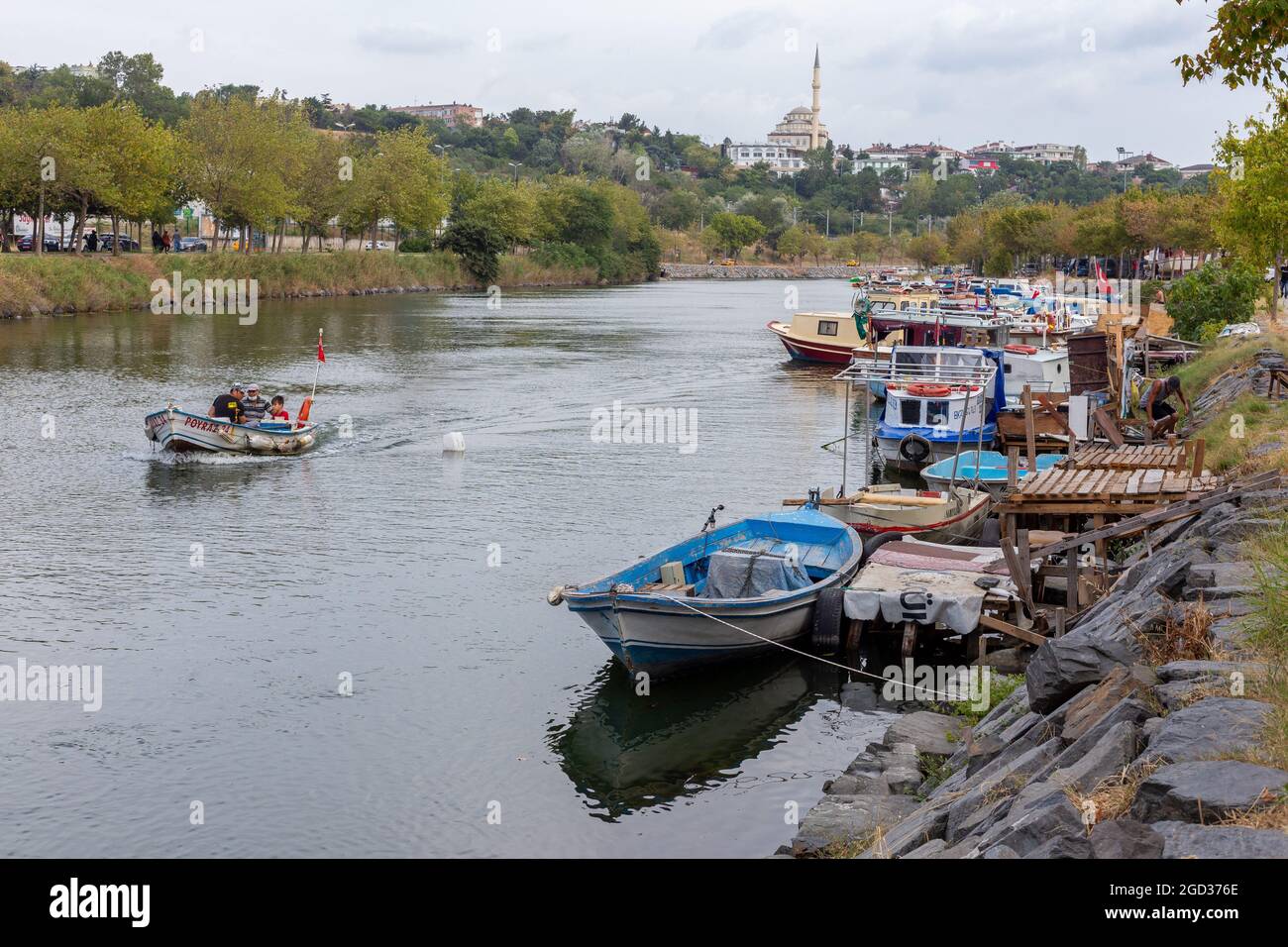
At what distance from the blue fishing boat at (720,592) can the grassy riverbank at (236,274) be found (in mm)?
60722

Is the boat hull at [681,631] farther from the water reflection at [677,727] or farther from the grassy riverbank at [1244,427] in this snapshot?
the grassy riverbank at [1244,427]

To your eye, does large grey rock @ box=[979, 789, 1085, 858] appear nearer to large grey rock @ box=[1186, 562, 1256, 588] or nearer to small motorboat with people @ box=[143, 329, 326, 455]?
large grey rock @ box=[1186, 562, 1256, 588]

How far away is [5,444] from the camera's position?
123ft

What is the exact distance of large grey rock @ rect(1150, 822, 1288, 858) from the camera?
7602 millimetres

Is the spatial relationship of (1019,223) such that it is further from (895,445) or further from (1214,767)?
(1214,767)

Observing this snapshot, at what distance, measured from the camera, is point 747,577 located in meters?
21.3

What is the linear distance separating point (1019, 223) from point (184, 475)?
106 metres

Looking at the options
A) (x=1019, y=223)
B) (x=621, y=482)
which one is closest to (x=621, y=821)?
(x=621, y=482)

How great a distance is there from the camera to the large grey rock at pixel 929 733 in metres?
16.0

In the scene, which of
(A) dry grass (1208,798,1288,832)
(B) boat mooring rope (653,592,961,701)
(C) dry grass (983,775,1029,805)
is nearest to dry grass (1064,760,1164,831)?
(A) dry grass (1208,798,1288,832)

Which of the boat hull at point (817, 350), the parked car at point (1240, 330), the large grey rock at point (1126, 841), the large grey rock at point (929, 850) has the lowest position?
the large grey rock at point (929, 850)

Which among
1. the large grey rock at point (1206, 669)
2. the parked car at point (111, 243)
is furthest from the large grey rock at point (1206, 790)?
the parked car at point (111, 243)

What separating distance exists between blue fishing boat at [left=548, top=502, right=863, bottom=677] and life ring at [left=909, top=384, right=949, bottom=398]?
14.2 metres

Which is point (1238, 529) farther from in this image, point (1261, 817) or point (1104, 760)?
point (1261, 817)
